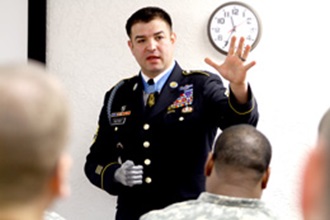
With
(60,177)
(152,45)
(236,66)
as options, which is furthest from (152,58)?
(60,177)

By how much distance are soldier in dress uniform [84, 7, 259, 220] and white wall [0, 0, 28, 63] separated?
680 millimetres

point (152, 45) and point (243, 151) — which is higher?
point (152, 45)

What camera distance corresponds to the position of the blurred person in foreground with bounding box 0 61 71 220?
68 cm

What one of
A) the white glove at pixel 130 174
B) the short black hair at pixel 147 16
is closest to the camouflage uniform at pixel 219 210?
the white glove at pixel 130 174

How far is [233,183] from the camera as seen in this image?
130 cm

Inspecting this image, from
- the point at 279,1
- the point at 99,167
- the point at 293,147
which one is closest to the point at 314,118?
the point at 293,147

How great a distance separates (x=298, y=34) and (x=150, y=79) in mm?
752

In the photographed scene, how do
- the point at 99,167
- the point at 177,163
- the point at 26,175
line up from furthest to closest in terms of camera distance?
the point at 99,167, the point at 177,163, the point at 26,175

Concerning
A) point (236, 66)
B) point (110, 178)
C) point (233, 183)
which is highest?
point (236, 66)

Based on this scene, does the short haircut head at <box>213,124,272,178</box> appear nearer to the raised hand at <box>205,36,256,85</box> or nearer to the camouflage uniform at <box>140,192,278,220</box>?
the camouflage uniform at <box>140,192,278,220</box>

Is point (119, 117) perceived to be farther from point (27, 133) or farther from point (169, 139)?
point (27, 133)

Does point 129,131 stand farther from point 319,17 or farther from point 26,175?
point 26,175

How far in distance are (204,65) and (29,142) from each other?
179 cm

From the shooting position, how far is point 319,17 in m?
2.39
